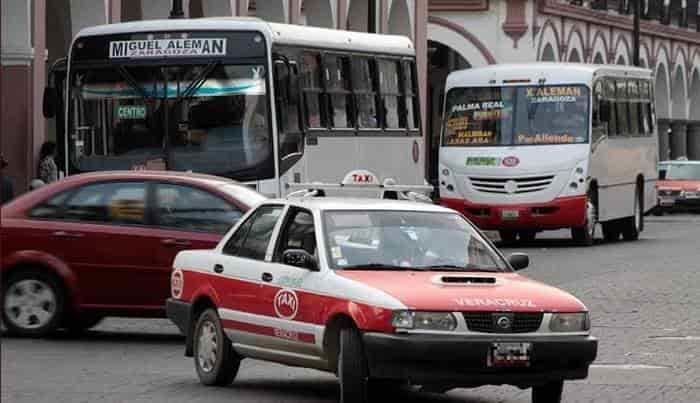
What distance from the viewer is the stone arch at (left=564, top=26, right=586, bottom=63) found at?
6656 centimetres

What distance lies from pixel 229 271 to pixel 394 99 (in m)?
14.5

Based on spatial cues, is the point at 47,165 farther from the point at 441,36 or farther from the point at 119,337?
the point at 441,36

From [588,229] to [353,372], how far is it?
77.5 feet

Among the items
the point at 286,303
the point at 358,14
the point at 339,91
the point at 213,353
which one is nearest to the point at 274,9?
the point at 358,14

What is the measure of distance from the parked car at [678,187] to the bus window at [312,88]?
103 feet

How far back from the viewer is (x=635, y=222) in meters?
38.0

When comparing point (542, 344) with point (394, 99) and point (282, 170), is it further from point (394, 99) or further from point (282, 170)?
point (394, 99)

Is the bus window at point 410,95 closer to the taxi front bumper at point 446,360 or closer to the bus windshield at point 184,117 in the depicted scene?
the bus windshield at point 184,117

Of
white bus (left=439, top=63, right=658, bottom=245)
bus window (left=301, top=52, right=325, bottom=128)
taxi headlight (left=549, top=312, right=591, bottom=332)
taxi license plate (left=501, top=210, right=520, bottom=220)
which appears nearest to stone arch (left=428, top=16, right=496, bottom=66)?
white bus (left=439, top=63, right=658, bottom=245)

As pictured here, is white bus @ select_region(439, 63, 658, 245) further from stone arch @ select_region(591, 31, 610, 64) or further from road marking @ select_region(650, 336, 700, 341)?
stone arch @ select_region(591, 31, 610, 64)

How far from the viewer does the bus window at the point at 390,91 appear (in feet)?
88.3

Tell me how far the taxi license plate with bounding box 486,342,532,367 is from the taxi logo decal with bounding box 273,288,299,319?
1475mm

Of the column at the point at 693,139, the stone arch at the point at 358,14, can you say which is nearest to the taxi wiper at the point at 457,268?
the stone arch at the point at 358,14

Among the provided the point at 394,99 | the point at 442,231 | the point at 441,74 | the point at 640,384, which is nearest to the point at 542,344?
the point at 442,231
